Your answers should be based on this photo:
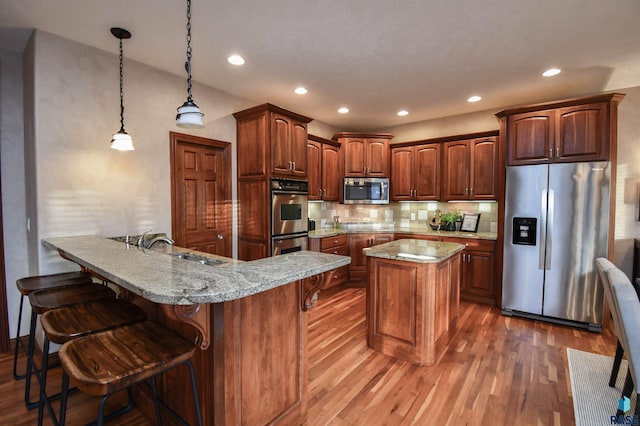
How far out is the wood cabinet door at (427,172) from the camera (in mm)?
4699

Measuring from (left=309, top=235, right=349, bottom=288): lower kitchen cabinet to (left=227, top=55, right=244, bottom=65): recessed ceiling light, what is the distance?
7.94ft

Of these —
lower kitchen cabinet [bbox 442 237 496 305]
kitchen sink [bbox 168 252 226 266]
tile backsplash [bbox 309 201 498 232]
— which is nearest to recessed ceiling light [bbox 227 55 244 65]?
kitchen sink [bbox 168 252 226 266]

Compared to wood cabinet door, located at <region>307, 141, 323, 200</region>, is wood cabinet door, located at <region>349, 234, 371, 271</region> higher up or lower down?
lower down

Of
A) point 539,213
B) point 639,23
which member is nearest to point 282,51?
point 639,23

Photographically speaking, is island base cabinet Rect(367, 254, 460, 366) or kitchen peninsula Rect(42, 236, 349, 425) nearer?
kitchen peninsula Rect(42, 236, 349, 425)

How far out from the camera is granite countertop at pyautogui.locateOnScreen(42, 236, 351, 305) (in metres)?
1.07

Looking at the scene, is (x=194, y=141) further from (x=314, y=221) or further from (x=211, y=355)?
(x=211, y=355)

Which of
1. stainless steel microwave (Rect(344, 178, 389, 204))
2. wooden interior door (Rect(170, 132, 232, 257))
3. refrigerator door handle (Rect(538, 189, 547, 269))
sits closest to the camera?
wooden interior door (Rect(170, 132, 232, 257))

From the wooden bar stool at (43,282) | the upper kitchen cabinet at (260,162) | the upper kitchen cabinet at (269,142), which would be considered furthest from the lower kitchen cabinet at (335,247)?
the wooden bar stool at (43,282)

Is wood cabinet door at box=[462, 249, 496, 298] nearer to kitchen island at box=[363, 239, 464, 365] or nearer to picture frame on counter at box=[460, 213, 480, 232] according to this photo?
picture frame on counter at box=[460, 213, 480, 232]

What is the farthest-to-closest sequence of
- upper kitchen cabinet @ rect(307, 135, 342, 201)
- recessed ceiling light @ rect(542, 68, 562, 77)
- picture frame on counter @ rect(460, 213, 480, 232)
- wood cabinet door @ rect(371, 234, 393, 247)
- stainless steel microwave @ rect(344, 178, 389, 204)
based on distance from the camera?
stainless steel microwave @ rect(344, 178, 389, 204) < wood cabinet door @ rect(371, 234, 393, 247) < upper kitchen cabinet @ rect(307, 135, 342, 201) < picture frame on counter @ rect(460, 213, 480, 232) < recessed ceiling light @ rect(542, 68, 562, 77)

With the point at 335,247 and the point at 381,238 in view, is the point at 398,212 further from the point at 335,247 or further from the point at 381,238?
the point at 335,247

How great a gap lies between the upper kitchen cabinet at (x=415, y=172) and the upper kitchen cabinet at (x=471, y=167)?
0.45ft
